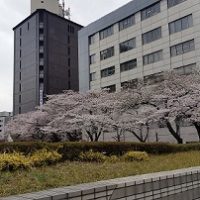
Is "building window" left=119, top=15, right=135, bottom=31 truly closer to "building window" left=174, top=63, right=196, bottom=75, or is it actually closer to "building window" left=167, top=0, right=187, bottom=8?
"building window" left=167, top=0, right=187, bottom=8

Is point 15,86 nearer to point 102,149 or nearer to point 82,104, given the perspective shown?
point 82,104

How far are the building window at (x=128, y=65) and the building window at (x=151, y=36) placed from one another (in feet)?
10.2

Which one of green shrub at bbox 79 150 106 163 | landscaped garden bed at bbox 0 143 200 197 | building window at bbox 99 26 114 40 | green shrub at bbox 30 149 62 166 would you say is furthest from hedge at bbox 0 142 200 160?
building window at bbox 99 26 114 40

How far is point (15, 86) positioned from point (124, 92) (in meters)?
68.8

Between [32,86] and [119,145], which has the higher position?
[32,86]

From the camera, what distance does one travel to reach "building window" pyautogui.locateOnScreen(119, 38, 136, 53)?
52575 millimetres

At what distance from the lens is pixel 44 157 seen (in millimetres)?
12266

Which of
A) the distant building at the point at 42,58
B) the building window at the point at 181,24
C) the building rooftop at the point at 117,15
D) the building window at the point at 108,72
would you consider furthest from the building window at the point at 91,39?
the distant building at the point at 42,58

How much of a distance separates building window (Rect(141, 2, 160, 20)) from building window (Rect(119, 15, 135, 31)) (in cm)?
216

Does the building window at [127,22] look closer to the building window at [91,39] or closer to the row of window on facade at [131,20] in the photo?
the row of window on facade at [131,20]

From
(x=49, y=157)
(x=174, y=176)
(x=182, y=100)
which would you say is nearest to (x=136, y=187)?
(x=174, y=176)

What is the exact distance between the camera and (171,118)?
3234 cm

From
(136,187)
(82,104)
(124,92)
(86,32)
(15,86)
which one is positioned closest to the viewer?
(136,187)

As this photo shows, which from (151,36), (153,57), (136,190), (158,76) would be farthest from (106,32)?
(136,190)
